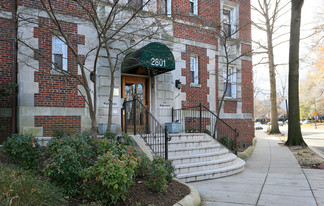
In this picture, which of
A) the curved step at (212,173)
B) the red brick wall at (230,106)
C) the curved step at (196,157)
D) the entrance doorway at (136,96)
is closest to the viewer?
the curved step at (212,173)

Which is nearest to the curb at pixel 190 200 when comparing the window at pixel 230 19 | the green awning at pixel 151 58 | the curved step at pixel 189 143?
the curved step at pixel 189 143

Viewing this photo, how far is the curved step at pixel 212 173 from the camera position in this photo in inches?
250

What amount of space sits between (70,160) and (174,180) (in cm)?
230

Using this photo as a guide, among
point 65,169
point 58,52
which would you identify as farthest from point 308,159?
point 58,52

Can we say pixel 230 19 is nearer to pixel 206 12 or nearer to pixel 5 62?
pixel 206 12

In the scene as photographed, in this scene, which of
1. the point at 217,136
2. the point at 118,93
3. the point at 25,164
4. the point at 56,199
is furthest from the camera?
the point at 217,136

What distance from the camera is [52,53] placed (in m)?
8.25

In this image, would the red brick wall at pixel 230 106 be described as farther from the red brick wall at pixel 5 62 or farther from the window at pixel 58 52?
the red brick wall at pixel 5 62

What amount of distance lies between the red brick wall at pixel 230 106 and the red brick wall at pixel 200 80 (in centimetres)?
138

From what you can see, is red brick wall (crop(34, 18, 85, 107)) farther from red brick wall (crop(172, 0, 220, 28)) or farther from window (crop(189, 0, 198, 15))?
window (crop(189, 0, 198, 15))

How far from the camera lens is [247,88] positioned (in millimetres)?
13586

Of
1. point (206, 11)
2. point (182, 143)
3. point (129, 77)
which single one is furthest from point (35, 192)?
point (206, 11)

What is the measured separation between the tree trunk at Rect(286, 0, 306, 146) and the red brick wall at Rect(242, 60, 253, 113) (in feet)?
6.34

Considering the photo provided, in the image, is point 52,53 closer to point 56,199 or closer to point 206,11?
point 56,199
